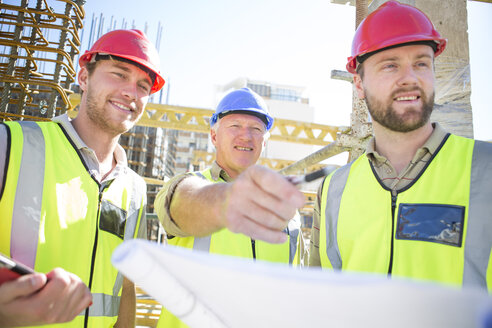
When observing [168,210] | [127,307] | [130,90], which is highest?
[130,90]

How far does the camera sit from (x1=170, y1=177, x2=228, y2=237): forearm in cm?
126

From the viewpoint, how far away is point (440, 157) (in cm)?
176

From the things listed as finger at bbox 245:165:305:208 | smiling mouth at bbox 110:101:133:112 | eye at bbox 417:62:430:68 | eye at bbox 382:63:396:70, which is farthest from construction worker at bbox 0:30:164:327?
eye at bbox 417:62:430:68

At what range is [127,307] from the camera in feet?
7.37

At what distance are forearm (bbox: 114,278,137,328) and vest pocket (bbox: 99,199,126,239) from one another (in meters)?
0.42

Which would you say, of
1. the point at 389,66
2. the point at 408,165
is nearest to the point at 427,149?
the point at 408,165

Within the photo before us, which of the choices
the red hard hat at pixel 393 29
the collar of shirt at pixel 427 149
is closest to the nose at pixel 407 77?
the red hard hat at pixel 393 29

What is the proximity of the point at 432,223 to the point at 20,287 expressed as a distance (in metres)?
1.75

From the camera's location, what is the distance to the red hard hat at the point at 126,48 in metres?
2.26

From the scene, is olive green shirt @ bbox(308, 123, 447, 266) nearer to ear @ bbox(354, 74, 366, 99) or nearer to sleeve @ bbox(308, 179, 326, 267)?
sleeve @ bbox(308, 179, 326, 267)

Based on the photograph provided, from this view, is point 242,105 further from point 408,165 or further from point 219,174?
point 408,165

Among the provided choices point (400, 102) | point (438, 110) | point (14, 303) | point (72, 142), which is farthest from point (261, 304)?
point (438, 110)

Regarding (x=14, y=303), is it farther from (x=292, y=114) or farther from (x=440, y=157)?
(x=292, y=114)

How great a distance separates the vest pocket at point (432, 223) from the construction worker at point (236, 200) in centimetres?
64
